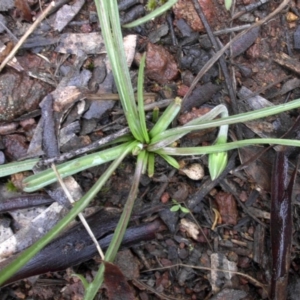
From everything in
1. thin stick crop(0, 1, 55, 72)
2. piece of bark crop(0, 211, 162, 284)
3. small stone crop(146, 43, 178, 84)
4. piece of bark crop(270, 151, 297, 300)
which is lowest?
piece of bark crop(270, 151, 297, 300)

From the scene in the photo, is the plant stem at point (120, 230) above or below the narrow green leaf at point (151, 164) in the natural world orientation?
below

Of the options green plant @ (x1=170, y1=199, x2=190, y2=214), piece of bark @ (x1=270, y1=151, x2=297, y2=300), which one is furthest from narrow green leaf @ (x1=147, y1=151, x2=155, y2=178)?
piece of bark @ (x1=270, y1=151, x2=297, y2=300)

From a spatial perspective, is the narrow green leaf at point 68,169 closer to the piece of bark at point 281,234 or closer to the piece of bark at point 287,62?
the piece of bark at point 281,234

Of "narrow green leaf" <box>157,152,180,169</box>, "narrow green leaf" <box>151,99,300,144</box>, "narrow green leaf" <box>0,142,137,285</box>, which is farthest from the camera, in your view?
"narrow green leaf" <box>157,152,180,169</box>

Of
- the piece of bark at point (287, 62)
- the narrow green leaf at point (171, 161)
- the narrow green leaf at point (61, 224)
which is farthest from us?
the piece of bark at point (287, 62)

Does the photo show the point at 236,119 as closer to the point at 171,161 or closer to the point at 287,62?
the point at 171,161

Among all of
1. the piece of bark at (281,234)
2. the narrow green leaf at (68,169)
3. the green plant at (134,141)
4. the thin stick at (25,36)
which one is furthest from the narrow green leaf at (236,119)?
the thin stick at (25,36)

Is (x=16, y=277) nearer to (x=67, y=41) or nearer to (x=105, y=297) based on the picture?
(x=105, y=297)

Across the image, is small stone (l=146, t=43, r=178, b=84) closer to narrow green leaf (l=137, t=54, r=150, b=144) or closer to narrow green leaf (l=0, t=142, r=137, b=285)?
narrow green leaf (l=137, t=54, r=150, b=144)

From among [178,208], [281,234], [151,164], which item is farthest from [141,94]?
[281,234]
